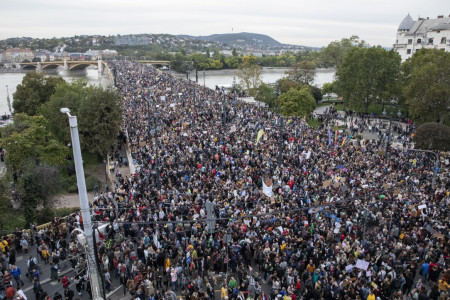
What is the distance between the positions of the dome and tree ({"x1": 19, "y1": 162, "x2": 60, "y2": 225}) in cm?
8190

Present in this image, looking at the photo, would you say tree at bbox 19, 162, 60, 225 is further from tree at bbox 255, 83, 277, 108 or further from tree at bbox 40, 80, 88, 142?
tree at bbox 255, 83, 277, 108

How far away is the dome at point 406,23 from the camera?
3073 inches

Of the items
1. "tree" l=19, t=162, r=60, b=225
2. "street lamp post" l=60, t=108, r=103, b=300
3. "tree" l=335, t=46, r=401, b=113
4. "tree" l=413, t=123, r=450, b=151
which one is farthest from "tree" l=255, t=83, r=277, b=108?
"street lamp post" l=60, t=108, r=103, b=300

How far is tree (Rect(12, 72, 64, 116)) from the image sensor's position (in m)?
44.3

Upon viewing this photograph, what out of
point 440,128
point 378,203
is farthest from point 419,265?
point 440,128

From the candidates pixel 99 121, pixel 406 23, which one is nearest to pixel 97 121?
pixel 99 121

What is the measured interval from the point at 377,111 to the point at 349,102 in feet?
25.2

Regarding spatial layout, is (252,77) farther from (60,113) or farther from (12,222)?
(12,222)

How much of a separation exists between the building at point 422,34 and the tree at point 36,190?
65.3m

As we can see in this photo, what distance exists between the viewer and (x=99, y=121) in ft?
102

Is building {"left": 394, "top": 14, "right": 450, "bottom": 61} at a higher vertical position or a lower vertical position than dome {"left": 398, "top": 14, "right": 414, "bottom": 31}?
lower

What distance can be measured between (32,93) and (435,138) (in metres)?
45.3

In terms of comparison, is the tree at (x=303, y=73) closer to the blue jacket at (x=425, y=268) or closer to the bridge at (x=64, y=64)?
the blue jacket at (x=425, y=268)

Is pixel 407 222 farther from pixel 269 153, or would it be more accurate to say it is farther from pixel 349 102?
pixel 349 102
